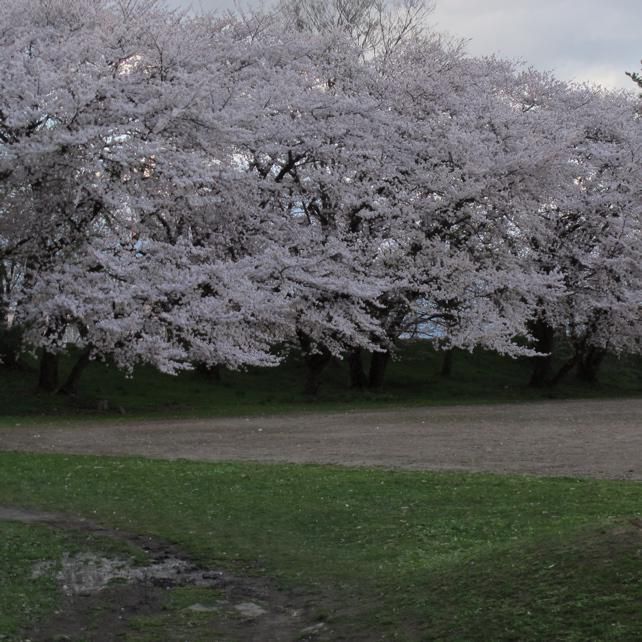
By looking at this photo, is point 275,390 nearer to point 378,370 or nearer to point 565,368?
point 378,370

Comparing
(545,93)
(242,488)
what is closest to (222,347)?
(242,488)

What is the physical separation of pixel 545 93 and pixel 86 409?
23513mm

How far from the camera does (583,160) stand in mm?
39406

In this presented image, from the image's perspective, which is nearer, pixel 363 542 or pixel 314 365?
pixel 363 542

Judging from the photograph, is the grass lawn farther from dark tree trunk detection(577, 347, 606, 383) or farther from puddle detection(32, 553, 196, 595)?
puddle detection(32, 553, 196, 595)

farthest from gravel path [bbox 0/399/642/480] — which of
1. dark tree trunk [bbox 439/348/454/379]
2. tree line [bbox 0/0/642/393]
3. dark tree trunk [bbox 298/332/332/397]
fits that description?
dark tree trunk [bbox 439/348/454/379]

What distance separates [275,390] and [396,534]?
24889mm

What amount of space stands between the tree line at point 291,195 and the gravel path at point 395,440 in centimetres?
300

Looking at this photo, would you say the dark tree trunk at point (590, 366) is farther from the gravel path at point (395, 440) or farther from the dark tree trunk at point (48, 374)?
the dark tree trunk at point (48, 374)

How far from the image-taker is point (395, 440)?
21.0 meters

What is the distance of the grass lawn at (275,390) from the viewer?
28344 mm

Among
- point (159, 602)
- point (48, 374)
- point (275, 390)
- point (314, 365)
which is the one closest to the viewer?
point (159, 602)

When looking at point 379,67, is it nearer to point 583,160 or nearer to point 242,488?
point 583,160

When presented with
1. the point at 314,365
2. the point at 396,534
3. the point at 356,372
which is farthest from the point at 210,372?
the point at 396,534
